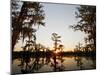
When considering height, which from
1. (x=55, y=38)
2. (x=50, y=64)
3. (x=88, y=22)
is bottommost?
(x=50, y=64)

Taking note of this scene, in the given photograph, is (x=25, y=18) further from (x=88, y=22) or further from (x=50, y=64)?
(x=88, y=22)

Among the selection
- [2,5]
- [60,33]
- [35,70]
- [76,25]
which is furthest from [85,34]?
[2,5]

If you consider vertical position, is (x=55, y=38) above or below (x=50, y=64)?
above

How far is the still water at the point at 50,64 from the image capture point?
2393 mm

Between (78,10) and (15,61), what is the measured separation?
94 centimetres

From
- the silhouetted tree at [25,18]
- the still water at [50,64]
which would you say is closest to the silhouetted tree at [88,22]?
the still water at [50,64]

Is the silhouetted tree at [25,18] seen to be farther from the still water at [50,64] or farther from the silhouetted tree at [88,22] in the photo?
→ the silhouetted tree at [88,22]

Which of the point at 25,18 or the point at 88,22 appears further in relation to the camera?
the point at 88,22

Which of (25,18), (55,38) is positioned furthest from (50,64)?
(25,18)

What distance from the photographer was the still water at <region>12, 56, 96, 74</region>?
2.39 metres

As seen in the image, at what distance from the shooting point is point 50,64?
2508mm

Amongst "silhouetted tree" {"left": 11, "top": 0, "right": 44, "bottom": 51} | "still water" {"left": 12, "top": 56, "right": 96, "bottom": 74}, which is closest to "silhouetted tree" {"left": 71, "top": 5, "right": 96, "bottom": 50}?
"still water" {"left": 12, "top": 56, "right": 96, "bottom": 74}

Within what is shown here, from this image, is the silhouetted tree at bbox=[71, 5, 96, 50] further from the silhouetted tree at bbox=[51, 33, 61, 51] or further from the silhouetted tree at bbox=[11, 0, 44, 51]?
the silhouetted tree at bbox=[11, 0, 44, 51]

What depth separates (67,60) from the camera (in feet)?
8.41
